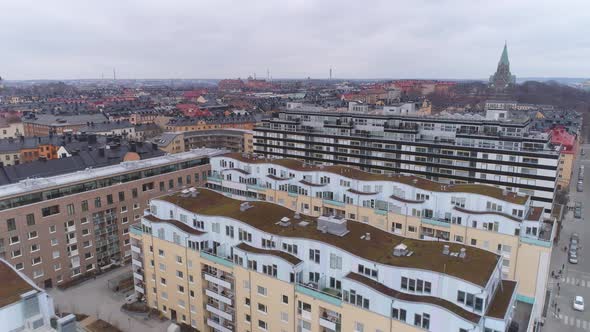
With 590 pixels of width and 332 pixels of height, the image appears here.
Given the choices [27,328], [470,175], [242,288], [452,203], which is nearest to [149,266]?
[242,288]

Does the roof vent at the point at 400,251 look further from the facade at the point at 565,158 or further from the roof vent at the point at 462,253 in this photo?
the facade at the point at 565,158

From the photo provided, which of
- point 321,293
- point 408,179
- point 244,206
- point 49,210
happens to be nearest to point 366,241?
point 321,293

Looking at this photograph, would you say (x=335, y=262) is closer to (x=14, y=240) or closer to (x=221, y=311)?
(x=221, y=311)

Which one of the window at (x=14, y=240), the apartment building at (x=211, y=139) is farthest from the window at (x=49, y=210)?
the apartment building at (x=211, y=139)

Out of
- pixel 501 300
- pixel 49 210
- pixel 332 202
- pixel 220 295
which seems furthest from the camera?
pixel 332 202

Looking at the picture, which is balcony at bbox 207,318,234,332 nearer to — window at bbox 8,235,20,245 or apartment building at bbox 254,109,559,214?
window at bbox 8,235,20,245
